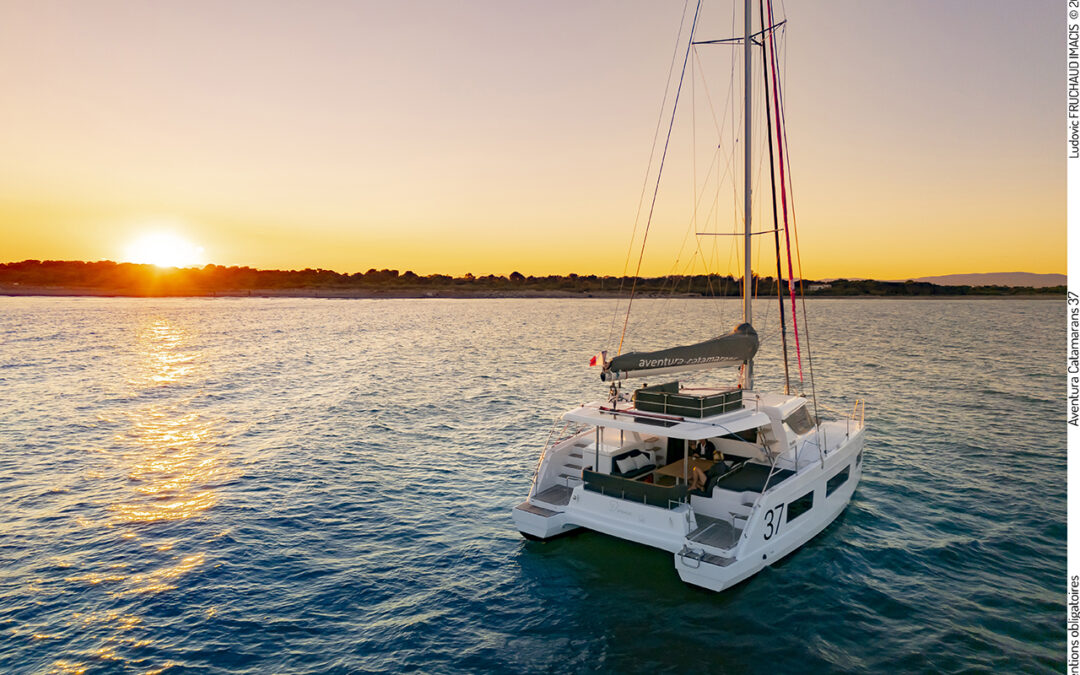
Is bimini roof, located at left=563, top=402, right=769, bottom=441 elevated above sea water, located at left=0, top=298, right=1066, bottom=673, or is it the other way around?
bimini roof, located at left=563, top=402, right=769, bottom=441

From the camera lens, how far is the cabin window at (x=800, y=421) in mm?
15913

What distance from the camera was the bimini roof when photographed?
41.8 ft

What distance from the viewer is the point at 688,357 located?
15141mm

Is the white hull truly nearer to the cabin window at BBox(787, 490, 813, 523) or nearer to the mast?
the cabin window at BBox(787, 490, 813, 523)

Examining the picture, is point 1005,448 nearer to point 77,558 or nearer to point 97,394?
point 77,558

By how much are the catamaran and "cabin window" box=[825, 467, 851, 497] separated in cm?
3

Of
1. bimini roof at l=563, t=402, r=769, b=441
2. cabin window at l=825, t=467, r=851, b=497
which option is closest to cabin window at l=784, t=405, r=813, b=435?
cabin window at l=825, t=467, r=851, b=497

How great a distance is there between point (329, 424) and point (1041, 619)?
2569cm

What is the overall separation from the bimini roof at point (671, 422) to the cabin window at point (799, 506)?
1841 mm

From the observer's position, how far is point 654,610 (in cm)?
1170

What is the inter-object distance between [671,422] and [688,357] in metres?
2.48

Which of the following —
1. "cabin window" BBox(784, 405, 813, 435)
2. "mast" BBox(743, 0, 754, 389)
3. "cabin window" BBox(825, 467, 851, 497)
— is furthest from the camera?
"mast" BBox(743, 0, 754, 389)

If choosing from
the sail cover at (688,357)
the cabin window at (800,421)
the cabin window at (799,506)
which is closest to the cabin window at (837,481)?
the cabin window at (799,506)

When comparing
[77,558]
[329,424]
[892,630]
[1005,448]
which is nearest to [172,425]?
[329,424]
